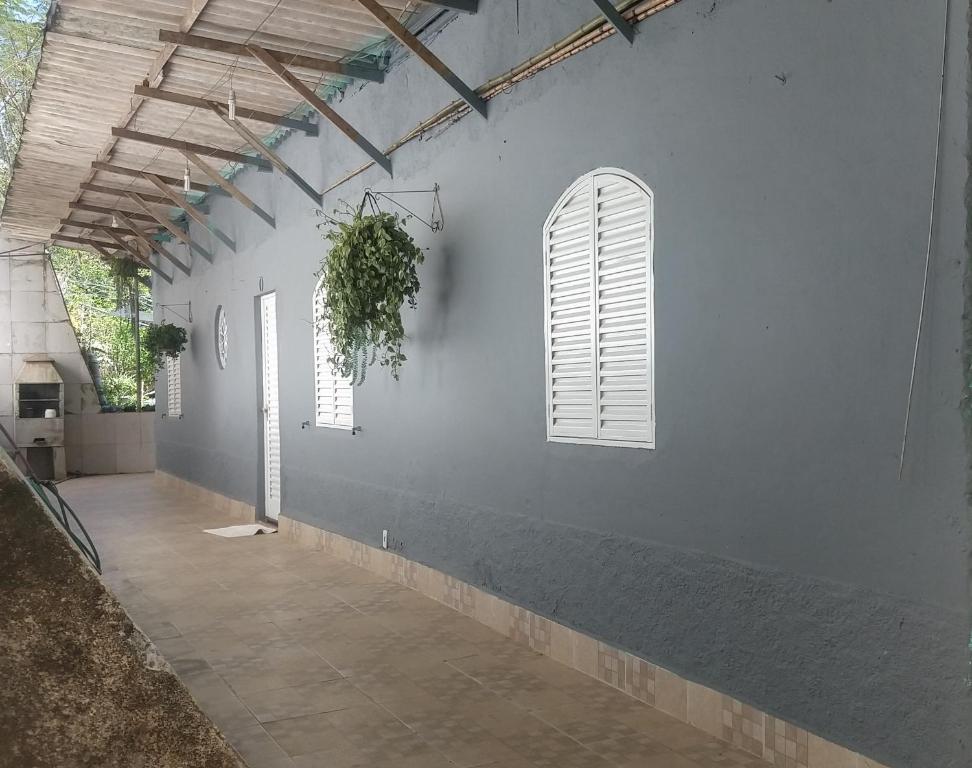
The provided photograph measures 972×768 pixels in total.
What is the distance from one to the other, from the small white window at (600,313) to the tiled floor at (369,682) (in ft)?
3.96

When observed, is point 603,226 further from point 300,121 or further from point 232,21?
point 300,121

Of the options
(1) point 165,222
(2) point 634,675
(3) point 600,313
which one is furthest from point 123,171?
(2) point 634,675

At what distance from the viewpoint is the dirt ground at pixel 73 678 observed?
114 cm

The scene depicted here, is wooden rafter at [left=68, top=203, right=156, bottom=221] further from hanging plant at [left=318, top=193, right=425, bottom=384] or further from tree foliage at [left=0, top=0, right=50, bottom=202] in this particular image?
hanging plant at [left=318, top=193, right=425, bottom=384]

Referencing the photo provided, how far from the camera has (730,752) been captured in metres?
3.58

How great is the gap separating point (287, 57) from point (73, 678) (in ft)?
19.3

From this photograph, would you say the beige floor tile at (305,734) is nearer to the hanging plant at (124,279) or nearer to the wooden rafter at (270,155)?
the wooden rafter at (270,155)

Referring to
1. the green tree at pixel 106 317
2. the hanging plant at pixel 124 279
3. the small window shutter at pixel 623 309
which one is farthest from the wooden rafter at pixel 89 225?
the small window shutter at pixel 623 309

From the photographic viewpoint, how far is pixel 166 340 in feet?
41.0

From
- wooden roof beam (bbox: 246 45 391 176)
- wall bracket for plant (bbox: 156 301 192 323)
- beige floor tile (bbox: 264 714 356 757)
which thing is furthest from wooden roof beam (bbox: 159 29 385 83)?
wall bracket for plant (bbox: 156 301 192 323)

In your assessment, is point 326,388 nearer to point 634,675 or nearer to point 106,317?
point 634,675

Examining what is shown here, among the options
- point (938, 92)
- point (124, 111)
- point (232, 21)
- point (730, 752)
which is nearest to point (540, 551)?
point (730, 752)

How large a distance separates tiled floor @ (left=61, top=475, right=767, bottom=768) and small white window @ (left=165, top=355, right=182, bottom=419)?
5.99 meters

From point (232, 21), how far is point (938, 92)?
445 centimetres
